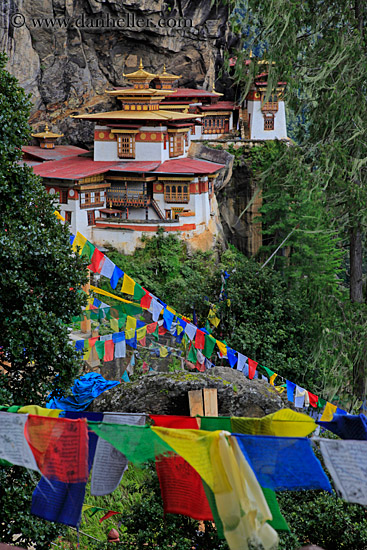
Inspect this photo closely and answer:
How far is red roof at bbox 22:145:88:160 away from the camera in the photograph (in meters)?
27.5

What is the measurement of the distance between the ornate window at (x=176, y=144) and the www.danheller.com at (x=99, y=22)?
6276 mm

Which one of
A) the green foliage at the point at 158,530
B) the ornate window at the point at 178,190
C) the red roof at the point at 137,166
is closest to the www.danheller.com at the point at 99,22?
the red roof at the point at 137,166

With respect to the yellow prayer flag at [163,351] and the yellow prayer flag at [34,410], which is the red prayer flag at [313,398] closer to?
the yellow prayer flag at [163,351]

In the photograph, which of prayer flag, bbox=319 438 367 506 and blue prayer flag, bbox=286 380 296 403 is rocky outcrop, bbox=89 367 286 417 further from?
prayer flag, bbox=319 438 367 506

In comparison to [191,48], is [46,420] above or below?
below

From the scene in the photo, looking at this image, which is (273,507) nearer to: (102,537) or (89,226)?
(102,537)

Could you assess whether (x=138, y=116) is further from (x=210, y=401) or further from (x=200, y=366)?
(x=210, y=401)

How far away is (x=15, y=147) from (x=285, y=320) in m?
8.56

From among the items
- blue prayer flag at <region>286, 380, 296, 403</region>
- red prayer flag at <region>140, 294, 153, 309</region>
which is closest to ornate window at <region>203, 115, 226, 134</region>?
red prayer flag at <region>140, 294, 153, 309</region>

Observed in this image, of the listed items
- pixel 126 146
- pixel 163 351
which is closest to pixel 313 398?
pixel 163 351

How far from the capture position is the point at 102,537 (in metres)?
8.59

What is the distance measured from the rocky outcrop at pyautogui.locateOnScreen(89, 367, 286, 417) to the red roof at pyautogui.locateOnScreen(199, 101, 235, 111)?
25987mm

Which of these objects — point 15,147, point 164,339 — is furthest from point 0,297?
point 164,339

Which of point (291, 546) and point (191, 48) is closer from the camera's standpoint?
point (291, 546)
